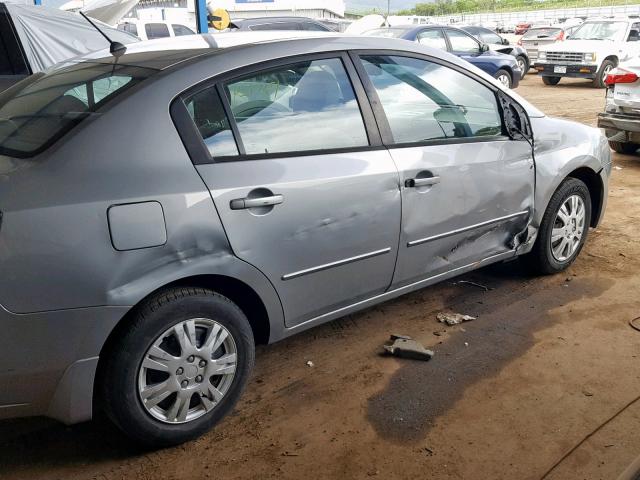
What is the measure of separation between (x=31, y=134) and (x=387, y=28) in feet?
39.7

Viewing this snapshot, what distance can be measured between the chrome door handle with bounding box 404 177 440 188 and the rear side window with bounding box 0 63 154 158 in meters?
1.32

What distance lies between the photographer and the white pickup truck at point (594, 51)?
1638 centimetres

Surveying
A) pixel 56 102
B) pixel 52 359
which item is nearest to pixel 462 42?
pixel 56 102

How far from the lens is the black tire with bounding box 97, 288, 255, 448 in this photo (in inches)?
96.8

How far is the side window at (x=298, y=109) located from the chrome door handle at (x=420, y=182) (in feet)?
0.98

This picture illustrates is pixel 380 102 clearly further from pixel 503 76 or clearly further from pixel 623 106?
pixel 503 76

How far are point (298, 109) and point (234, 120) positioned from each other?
0.38 meters

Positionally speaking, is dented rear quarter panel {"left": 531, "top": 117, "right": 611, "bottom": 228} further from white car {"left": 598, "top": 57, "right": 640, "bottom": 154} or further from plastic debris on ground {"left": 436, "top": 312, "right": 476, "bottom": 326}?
white car {"left": 598, "top": 57, "right": 640, "bottom": 154}

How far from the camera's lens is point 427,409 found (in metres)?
2.99

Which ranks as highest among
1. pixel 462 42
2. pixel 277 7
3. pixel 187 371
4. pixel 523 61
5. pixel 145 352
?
pixel 145 352

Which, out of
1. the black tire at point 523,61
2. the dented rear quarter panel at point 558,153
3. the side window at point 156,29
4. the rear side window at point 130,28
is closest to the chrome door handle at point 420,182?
the dented rear quarter panel at point 558,153

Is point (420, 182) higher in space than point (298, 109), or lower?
lower

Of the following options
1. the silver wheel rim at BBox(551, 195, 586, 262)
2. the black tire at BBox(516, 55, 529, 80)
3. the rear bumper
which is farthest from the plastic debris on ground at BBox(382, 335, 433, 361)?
the black tire at BBox(516, 55, 529, 80)

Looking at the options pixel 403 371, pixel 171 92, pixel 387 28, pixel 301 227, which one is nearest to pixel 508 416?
pixel 403 371
